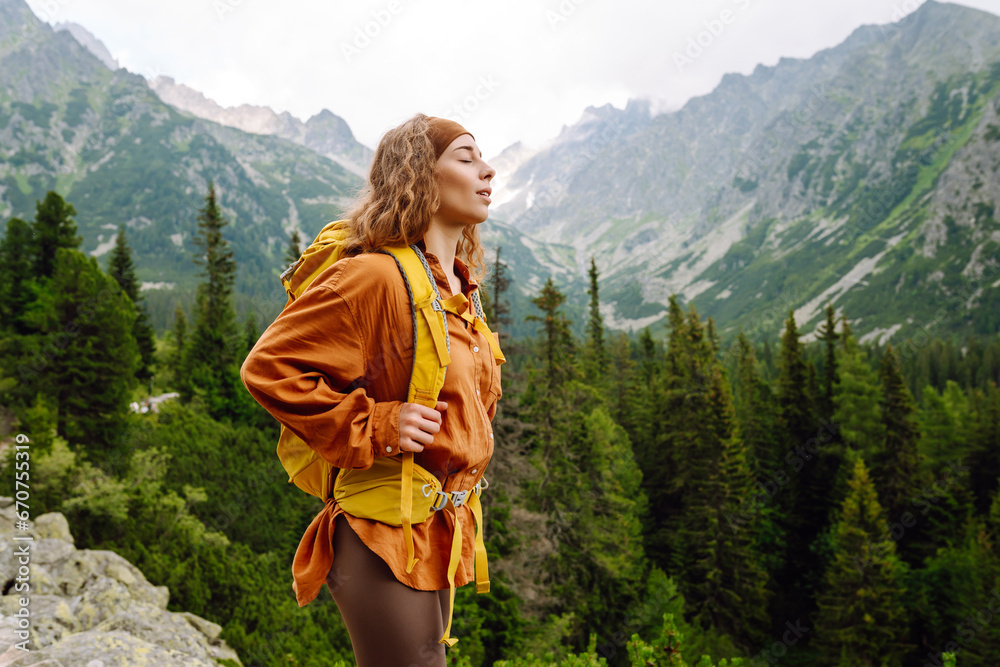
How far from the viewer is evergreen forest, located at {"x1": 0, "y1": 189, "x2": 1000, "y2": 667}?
17781mm

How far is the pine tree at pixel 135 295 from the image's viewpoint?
3984cm

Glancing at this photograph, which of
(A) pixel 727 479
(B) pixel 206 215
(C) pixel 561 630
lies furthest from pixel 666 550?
(B) pixel 206 215

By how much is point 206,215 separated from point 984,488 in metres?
55.8

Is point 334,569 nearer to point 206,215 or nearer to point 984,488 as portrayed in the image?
point 206,215

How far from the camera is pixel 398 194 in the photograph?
2.42 meters

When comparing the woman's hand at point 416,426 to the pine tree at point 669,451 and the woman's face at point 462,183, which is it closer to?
the woman's face at point 462,183

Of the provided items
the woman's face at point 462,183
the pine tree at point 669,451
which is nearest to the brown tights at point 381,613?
the woman's face at point 462,183

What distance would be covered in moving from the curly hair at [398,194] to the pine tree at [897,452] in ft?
140

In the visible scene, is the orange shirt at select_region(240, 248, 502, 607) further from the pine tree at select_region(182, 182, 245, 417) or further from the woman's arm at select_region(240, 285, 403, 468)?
the pine tree at select_region(182, 182, 245, 417)

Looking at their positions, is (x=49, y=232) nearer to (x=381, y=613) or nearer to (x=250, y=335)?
(x=250, y=335)

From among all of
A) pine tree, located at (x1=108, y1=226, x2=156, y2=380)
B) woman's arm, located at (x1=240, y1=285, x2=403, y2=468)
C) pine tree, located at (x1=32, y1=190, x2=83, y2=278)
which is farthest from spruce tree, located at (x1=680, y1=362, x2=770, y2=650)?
pine tree, located at (x1=108, y1=226, x2=156, y2=380)

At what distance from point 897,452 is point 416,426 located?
1714 inches

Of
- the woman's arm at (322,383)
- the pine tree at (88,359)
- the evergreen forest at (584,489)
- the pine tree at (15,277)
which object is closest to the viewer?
the woman's arm at (322,383)

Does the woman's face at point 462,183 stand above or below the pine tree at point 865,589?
above
